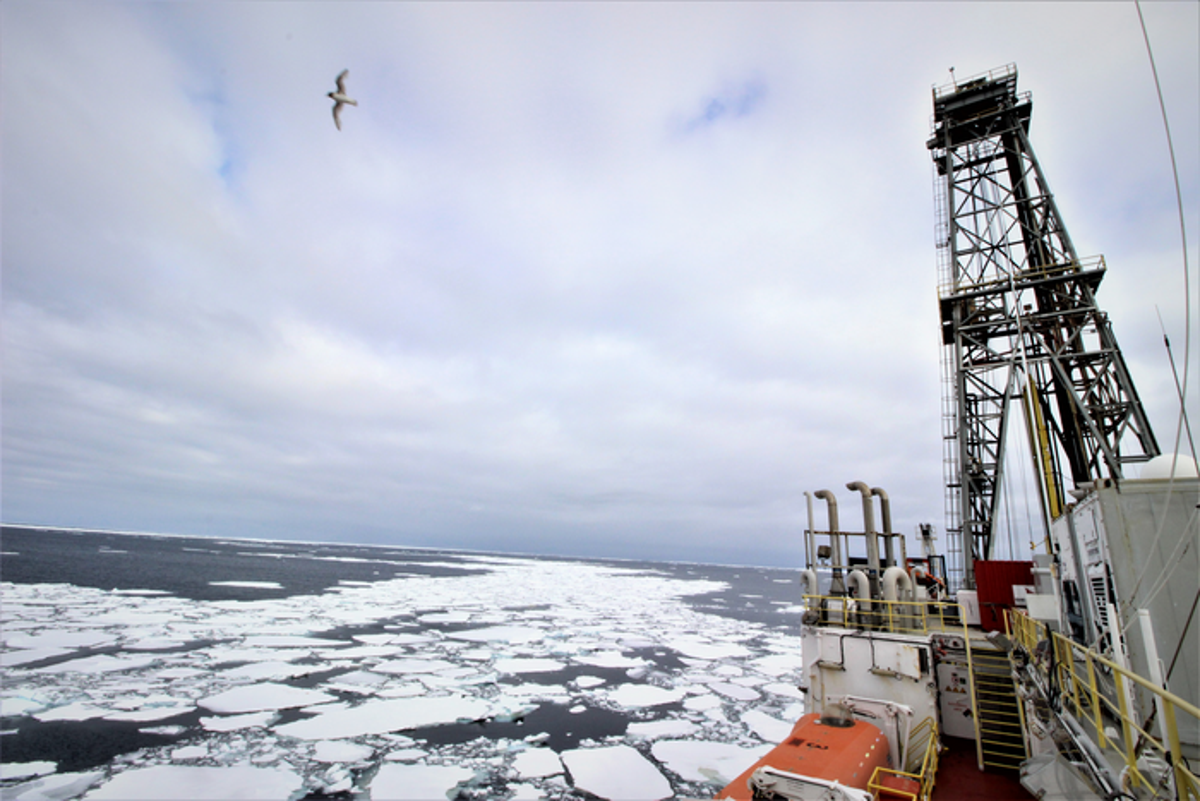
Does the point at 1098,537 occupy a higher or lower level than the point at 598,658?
higher

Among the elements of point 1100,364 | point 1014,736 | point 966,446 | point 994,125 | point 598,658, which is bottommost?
point 598,658

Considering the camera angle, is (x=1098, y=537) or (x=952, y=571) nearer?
(x=1098, y=537)

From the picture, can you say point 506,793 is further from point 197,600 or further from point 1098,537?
point 197,600

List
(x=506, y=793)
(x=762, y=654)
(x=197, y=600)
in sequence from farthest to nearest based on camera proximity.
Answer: (x=197, y=600)
(x=762, y=654)
(x=506, y=793)

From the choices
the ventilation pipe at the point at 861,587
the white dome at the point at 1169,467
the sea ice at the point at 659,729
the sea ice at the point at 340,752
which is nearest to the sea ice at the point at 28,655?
the sea ice at the point at 340,752

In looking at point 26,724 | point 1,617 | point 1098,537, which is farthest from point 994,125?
point 1,617

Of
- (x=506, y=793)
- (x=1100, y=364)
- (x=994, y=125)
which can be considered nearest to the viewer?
(x=506, y=793)

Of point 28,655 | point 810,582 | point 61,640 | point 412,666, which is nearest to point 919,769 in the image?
point 810,582
